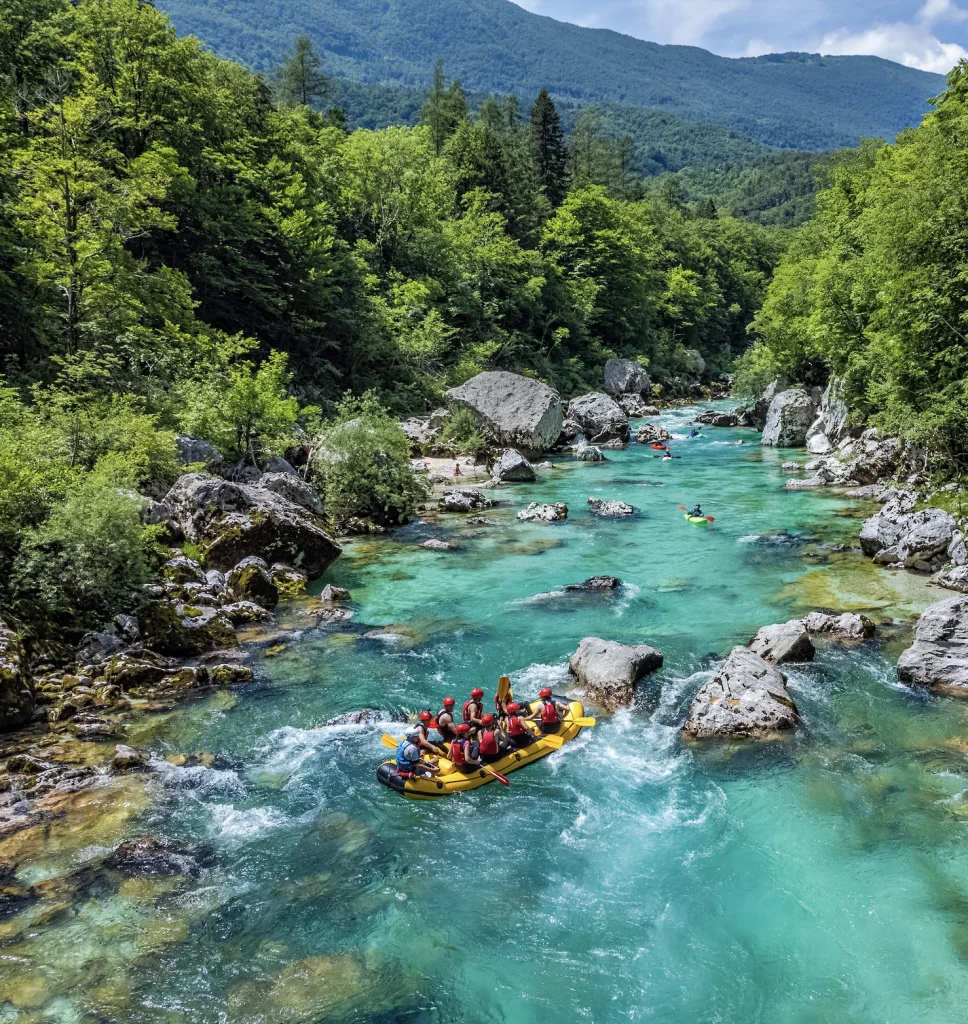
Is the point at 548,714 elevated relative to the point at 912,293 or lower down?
lower down

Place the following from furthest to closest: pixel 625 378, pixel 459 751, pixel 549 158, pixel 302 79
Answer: pixel 302 79 < pixel 549 158 < pixel 625 378 < pixel 459 751

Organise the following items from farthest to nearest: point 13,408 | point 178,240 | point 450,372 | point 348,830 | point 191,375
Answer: point 450,372
point 178,240
point 191,375
point 13,408
point 348,830

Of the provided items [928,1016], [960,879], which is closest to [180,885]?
[928,1016]

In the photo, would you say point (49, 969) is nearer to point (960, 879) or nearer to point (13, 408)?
point (960, 879)

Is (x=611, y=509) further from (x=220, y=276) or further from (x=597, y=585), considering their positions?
(x=220, y=276)

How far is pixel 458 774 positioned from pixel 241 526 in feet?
31.2

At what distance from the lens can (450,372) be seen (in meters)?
40.9

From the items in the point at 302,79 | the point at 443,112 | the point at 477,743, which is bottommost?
the point at 477,743

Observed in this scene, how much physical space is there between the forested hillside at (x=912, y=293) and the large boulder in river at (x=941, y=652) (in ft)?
26.3

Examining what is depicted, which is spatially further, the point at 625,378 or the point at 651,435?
the point at 625,378

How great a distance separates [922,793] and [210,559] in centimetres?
1464

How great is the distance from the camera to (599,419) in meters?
41.4

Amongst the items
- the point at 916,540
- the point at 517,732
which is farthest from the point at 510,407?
the point at 517,732

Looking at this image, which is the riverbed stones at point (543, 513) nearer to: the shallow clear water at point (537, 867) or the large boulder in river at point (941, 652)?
the shallow clear water at point (537, 867)
